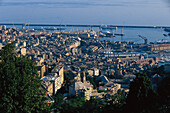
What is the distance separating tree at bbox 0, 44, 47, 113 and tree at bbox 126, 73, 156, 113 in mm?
692

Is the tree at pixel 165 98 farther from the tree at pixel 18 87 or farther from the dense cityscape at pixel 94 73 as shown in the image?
the tree at pixel 18 87

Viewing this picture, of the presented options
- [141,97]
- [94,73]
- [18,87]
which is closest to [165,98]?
[141,97]

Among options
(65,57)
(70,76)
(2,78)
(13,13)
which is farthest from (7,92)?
(13,13)

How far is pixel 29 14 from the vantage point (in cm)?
2958

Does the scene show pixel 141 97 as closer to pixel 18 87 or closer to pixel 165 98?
pixel 165 98

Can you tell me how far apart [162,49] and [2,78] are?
13.8 m

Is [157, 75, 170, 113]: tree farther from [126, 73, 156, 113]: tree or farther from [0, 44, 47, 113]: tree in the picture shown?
[0, 44, 47, 113]: tree

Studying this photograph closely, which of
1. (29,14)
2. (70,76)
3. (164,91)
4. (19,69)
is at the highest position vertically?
(29,14)

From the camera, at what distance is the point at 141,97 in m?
2.33

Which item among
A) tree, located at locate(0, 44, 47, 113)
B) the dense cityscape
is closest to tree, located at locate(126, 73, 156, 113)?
the dense cityscape

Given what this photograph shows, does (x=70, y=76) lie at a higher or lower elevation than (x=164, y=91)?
lower

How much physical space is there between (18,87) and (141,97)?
0.98 m

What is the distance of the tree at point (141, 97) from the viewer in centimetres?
228

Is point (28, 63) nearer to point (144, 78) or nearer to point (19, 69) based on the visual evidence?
point (19, 69)
